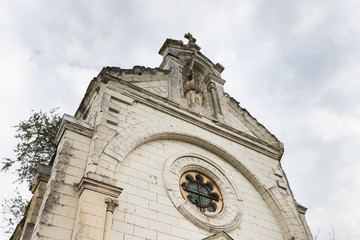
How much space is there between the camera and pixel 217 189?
382 inches

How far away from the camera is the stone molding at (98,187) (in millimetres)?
6695

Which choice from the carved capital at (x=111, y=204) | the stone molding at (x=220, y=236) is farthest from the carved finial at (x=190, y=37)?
the carved capital at (x=111, y=204)

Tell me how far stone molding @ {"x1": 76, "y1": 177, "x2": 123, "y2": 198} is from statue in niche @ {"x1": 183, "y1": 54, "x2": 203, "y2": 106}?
567 cm

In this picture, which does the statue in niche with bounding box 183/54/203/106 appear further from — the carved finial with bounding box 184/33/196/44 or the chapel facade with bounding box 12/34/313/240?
the carved finial with bounding box 184/33/196/44

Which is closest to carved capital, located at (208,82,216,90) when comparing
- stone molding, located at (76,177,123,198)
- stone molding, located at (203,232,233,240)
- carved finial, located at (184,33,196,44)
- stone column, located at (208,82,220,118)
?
stone column, located at (208,82,220,118)

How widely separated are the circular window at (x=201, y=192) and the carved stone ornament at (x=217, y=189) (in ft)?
0.27

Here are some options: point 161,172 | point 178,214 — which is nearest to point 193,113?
point 161,172

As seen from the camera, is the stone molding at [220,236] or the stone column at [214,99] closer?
the stone molding at [220,236]

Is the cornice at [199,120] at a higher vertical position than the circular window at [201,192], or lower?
higher

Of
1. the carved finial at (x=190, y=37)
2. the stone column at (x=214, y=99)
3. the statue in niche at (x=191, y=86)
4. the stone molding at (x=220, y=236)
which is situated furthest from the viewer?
the carved finial at (x=190, y=37)

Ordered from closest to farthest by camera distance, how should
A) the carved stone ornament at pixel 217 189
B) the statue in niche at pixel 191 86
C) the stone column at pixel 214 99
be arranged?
the carved stone ornament at pixel 217 189, the statue in niche at pixel 191 86, the stone column at pixel 214 99

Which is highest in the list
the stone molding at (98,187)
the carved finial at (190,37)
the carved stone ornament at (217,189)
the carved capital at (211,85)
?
the carved finial at (190,37)

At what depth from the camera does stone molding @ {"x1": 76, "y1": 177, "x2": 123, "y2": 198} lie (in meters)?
6.70

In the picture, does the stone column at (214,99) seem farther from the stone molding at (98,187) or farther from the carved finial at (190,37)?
the stone molding at (98,187)
